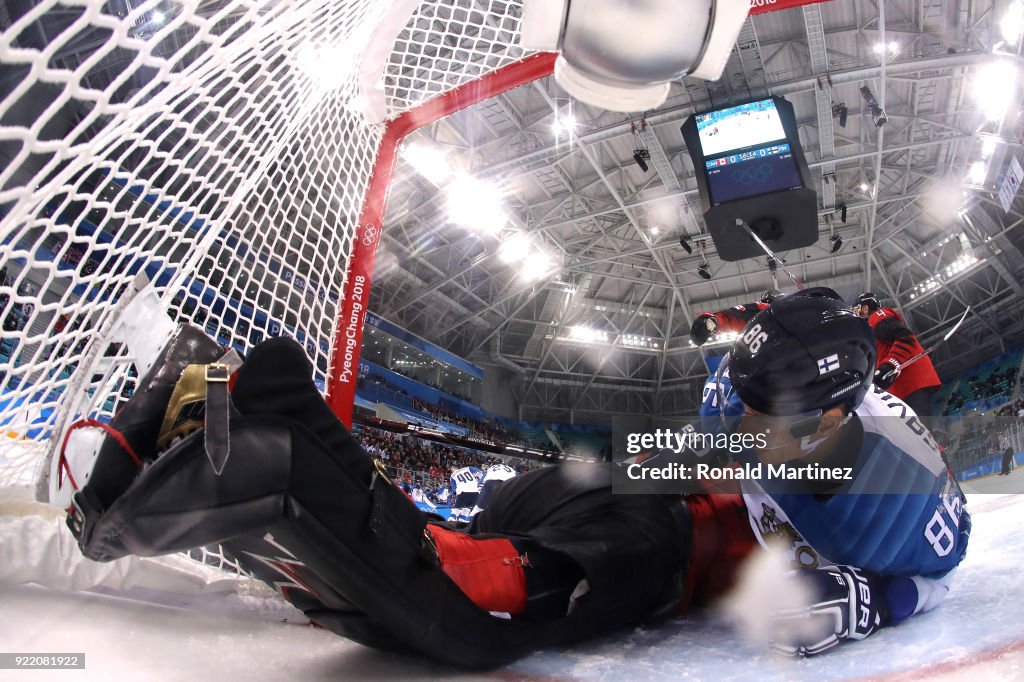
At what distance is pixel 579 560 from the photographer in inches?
39.2

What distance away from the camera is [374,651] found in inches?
36.8

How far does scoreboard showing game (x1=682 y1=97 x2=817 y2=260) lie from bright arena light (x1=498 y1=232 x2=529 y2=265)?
4657 mm

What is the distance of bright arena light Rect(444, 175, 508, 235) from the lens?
9.32 m

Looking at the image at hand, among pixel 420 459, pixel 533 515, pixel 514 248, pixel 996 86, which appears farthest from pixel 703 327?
pixel 420 459

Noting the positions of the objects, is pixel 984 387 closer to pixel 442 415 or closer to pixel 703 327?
pixel 442 415

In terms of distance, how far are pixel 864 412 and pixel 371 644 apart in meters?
1.10

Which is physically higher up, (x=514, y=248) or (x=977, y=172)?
(x=977, y=172)

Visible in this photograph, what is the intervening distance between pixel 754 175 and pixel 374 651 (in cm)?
628

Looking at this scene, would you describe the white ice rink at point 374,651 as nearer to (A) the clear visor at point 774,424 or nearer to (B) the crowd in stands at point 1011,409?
(A) the clear visor at point 774,424

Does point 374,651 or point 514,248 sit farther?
point 514,248

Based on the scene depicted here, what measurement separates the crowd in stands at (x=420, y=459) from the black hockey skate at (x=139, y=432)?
8573 mm

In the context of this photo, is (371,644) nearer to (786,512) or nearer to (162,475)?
(162,475)

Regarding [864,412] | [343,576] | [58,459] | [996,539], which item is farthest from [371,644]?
[996,539]

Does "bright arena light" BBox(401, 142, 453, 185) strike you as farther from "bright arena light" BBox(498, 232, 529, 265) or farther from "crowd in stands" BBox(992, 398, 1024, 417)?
"crowd in stands" BBox(992, 398, 1024, 417)
